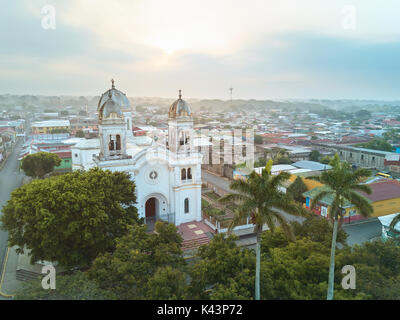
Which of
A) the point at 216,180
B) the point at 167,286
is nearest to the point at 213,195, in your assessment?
the point at 216,180

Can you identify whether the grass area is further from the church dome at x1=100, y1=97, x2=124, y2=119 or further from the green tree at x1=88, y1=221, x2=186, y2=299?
the green tree at x1=88, y1=221, x2=186, y2=299

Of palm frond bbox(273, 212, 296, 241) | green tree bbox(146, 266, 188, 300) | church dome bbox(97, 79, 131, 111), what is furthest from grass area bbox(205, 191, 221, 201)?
palm frond bbox(273, 212, 296, 241)

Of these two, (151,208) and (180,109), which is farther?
(151,208)

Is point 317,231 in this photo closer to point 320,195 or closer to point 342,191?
point 320,195

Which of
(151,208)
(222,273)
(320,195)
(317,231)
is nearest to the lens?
(320,195)

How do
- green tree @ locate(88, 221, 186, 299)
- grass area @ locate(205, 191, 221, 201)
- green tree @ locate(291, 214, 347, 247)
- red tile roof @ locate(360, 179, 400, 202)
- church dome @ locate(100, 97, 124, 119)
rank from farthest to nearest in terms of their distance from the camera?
grass area @ locate(205, 191, 221, 201) < red tile roof @ locate(360, 179, 400, 202) < church dome @ locate(100, 97, 124, 119) < green tree @ locate(291, 214, 347, 247) < green tree @ locate(88, 221, 186, 299)

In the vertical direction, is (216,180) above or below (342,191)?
below
